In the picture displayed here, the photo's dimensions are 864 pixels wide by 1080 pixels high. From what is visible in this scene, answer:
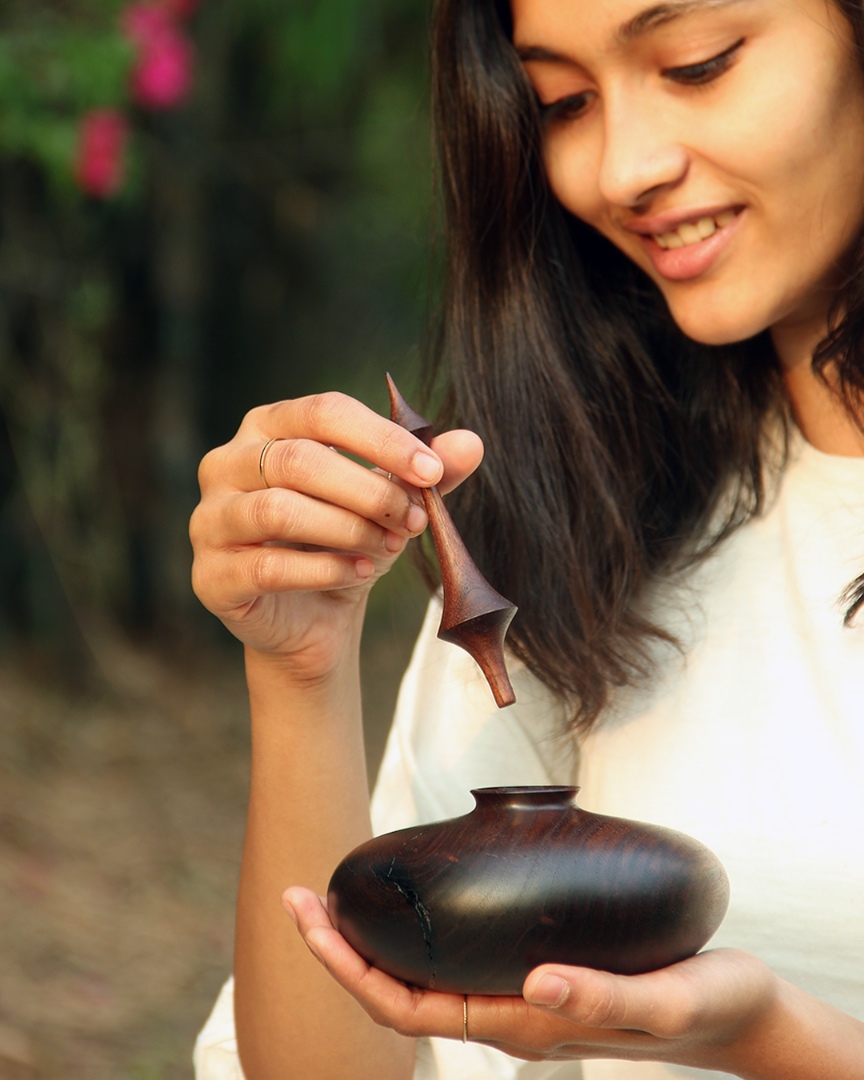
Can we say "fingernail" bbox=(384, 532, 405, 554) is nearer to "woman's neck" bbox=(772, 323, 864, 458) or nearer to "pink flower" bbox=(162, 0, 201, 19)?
"woman's neck" bbox=(772, 323, 864, 458)

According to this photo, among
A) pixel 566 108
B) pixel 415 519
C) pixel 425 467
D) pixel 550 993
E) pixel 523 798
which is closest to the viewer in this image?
pixel 550 993

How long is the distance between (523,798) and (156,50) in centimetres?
338

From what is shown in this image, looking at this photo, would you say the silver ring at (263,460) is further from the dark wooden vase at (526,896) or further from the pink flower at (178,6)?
the pink flower at (178,6)

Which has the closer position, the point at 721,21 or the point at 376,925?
the point at 376,925

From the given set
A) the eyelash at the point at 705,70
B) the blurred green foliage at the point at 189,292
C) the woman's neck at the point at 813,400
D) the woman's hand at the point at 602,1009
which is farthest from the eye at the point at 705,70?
the blurred green foliage at the point at 189,292

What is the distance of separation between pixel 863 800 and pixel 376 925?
0.61 meters

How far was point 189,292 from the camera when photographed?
17.3 feet

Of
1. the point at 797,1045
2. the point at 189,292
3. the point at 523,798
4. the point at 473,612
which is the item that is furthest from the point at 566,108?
the point at 189,292

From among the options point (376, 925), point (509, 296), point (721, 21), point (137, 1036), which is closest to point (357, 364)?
point (137, 1036)

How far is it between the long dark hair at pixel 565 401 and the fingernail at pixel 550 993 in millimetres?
706

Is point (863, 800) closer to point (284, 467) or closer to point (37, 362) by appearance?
point (284, 467)

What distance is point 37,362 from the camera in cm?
477

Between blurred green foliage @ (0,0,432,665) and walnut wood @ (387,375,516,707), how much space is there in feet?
10.7

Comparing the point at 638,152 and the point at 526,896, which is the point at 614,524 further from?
the point at 526,896
